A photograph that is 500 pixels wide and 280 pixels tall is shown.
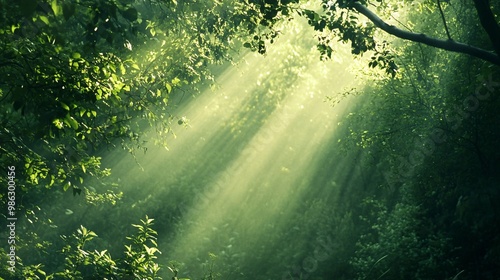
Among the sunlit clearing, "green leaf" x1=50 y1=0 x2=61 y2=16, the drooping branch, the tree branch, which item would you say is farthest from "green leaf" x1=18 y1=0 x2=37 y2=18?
the sunlit clearing

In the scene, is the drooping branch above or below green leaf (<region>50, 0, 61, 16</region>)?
above

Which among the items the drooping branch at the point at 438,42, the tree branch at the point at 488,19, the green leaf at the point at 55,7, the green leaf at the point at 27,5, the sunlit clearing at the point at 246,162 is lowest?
the green leaf at the point at 27,5

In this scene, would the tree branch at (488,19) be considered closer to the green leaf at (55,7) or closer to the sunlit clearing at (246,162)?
the green leaf at (55,7)

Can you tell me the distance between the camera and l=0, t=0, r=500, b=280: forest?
220 inches

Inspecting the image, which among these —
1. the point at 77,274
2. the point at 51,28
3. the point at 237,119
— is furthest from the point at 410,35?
the point at 237,119

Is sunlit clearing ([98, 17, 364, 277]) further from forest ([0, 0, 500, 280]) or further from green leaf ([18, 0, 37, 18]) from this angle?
green leaf ([18, 0, 37, 18])

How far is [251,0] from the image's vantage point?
581 centimetres

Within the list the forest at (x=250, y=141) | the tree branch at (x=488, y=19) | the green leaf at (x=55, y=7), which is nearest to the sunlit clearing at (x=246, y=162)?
the forest at (x=250, y=141)

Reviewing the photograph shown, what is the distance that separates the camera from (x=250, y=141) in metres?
23.3

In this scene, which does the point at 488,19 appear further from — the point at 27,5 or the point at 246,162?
the point at 246,162

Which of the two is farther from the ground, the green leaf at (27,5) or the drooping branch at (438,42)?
the drooping branch at (438,42)

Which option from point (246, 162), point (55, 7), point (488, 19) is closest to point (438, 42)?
point (488, 19)

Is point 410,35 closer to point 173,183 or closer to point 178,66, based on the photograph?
point 178,66

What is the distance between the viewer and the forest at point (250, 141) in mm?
5586
